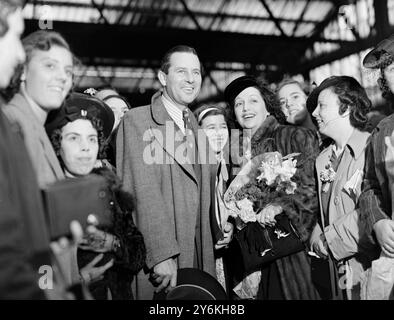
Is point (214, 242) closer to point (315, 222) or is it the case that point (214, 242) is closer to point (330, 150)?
point (315, 222)

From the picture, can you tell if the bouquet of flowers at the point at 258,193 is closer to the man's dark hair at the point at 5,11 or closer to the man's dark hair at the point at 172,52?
the man's dark hair at the point at 172,52

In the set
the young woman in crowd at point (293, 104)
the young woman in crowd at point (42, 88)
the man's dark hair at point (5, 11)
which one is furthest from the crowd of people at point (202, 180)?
the young woman in crowd at point (293, 104)

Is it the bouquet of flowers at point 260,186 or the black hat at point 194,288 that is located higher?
the bouquet of flowers at point 260,186

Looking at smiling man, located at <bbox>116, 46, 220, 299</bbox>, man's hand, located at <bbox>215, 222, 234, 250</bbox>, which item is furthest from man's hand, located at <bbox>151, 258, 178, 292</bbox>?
man's hand, located at <bbox>215, 222, 234, 250</bbox>

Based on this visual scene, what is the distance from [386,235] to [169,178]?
1.29m

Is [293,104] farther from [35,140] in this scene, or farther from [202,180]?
[35,140]

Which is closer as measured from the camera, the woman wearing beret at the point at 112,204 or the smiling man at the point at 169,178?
the woman wearing beret at the point at 112,204

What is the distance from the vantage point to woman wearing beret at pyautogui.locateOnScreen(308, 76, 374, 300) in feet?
10.5

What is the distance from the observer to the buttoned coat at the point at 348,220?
125 inches

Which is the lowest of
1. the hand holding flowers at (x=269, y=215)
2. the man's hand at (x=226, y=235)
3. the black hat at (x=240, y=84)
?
the man's hand at (x=226, y=235)

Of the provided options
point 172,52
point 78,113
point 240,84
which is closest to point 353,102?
point 240,84

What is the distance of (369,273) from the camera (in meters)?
2.93

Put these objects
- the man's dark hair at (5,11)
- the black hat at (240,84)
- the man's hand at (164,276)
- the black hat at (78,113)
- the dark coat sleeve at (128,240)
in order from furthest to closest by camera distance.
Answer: the black hat at (240,84)
the man's hand at (164,276)
the dark coat sleeve at (128,240)
the black hat at (78,113)
the man's dark hair at (5,11)

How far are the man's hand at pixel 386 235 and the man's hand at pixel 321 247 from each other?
40 cm
